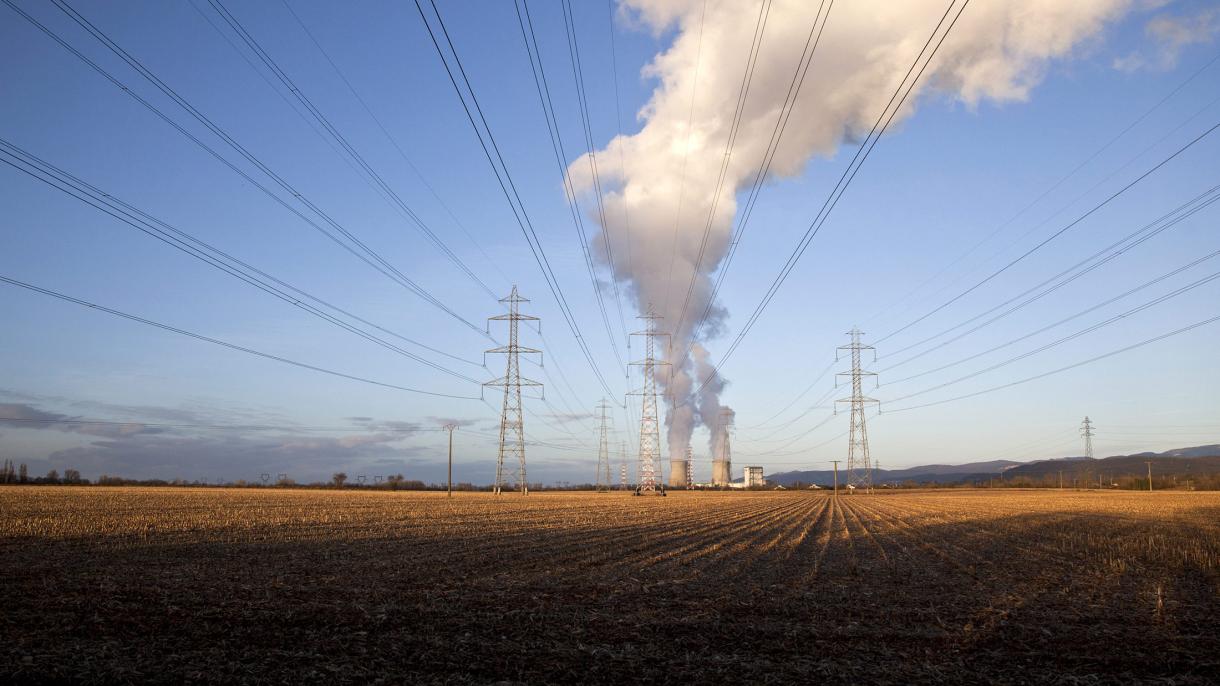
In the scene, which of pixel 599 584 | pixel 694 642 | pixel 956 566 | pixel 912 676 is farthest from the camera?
pixel 956 566

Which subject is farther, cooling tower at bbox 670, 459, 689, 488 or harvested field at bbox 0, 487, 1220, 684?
cooling tower at bbox 670, 459, 689, 488

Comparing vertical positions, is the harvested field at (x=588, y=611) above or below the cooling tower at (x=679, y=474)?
above

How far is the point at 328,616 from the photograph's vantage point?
1209 cm

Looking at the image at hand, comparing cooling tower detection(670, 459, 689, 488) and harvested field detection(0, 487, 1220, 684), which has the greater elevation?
harvested field detection(0, 487, 1220, 684)

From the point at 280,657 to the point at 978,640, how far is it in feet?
31.7

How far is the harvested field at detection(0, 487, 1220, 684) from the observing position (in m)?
9.38

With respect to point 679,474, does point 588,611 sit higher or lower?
higher

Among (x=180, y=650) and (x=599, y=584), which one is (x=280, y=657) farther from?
(x=599, y=584)

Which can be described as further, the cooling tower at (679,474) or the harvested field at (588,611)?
the cooling tower at (679,474)

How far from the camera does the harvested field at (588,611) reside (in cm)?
938

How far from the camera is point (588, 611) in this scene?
12.9 metres

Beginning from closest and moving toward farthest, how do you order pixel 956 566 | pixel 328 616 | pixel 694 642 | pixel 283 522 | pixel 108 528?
pixel 694 642 < pixel 328 616 < pixel 956 566 < pixel 108 528 < pixel 283 522

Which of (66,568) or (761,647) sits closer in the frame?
(761,647)

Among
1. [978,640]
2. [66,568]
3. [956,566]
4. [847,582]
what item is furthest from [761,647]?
[66,568]
